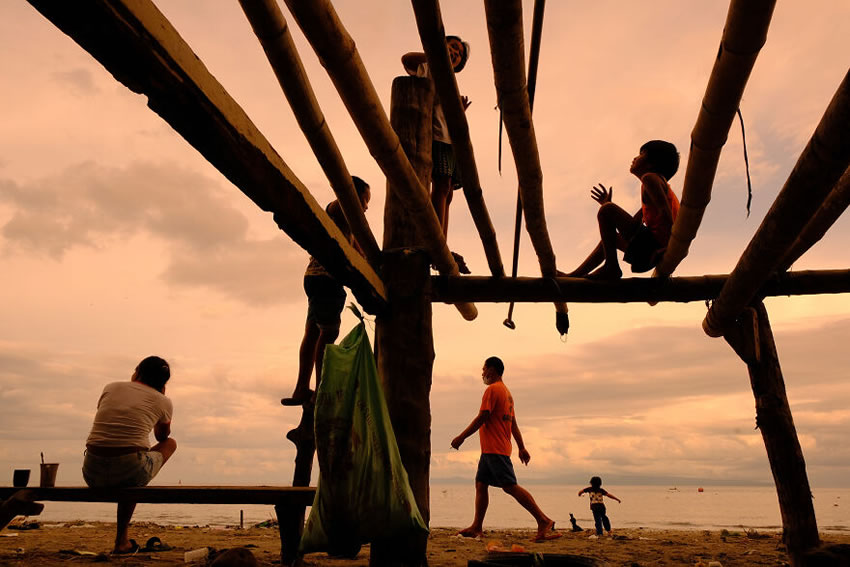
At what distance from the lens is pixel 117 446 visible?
13.4ft

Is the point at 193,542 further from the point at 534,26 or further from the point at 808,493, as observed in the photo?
the point at 534,26

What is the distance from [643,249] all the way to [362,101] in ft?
8.63

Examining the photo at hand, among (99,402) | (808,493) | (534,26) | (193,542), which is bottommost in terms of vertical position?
(193,542)

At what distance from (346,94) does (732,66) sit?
1.48m

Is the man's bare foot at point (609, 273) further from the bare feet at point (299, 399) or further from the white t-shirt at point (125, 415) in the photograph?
the white t-shirt at point (125, 415)

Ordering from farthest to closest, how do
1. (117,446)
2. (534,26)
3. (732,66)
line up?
(117,446) < (732,66) < (534,26)

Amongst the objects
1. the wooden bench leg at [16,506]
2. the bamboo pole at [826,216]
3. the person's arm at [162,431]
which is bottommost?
the wooden bench leg at [16,506]

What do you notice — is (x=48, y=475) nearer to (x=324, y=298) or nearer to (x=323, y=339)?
(x=323, y=339)

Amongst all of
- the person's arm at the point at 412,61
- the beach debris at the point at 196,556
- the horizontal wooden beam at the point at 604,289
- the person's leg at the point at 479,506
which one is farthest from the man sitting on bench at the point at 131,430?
the person's leg at the point at 479,506

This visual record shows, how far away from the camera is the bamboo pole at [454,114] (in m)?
2.10

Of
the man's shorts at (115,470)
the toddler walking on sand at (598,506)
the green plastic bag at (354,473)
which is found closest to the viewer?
the green plastic bag at (354,473)

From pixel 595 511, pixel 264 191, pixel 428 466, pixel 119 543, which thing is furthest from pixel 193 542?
pixel 264 191

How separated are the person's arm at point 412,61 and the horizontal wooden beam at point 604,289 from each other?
1.62 metres

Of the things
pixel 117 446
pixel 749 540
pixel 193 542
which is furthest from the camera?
pixel 749 540
